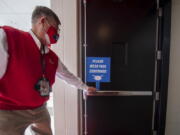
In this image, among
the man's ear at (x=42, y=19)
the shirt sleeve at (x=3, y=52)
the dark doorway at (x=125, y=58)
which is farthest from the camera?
the dark doorway at (x=125, y=58)

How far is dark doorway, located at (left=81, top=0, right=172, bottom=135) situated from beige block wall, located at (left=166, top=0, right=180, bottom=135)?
204mm

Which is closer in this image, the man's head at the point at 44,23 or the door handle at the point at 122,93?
the man's head at the point at 44,23

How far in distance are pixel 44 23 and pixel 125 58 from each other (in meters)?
0.87

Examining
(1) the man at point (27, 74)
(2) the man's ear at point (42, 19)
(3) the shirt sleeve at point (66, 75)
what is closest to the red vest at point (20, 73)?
(1) the man at point (27, 74)

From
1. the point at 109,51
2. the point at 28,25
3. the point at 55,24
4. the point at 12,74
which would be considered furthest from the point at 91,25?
the point at 28,25

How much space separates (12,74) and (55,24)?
0.44 meters

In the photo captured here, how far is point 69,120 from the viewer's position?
1243mm

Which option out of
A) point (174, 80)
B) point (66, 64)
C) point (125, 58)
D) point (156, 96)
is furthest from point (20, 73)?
point (174, 80)

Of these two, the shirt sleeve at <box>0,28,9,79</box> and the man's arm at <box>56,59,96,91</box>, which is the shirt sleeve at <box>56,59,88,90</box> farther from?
the shirt sleeve at <box>0,28,9,79</box>

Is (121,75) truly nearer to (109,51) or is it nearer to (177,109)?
(109,51)

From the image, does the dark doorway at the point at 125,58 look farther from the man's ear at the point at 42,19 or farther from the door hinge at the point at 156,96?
the man's ear at the point at 42,19

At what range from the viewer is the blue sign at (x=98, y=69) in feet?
3.93

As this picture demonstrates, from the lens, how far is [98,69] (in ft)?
3.95

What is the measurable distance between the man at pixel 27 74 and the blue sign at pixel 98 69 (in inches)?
17.3
